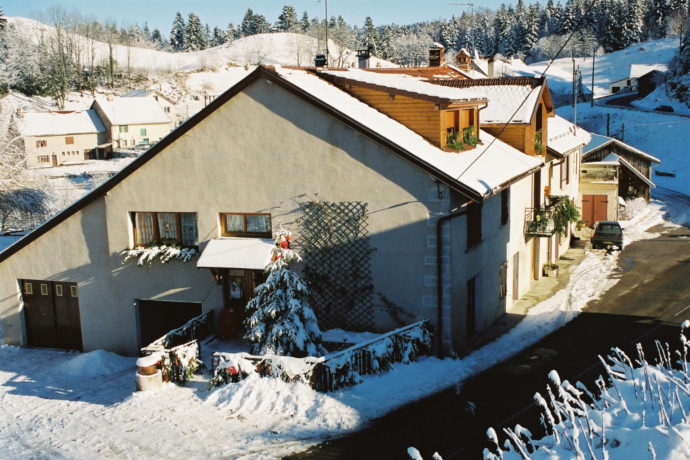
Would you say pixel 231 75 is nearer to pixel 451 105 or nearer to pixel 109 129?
pixel 109 129

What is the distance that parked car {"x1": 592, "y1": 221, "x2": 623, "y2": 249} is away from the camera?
31078 millimetres

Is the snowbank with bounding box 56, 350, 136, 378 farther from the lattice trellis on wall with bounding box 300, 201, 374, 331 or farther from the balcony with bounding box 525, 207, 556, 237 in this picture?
the balcony with bounding box 525, 207, 556, 237

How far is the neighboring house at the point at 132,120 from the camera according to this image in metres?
89.8

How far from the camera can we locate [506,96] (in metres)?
24.7

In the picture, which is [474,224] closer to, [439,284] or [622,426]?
[439,284]

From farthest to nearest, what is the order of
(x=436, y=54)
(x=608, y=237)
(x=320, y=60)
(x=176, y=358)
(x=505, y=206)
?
(x=436, y=54) → (x=608, y=237) → (x=320, y=60) → (x=505, y=206) → (x=176, y=358)

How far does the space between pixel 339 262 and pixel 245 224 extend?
3.09 metres

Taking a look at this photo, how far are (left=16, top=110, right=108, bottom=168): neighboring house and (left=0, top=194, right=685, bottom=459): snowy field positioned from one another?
7149cm

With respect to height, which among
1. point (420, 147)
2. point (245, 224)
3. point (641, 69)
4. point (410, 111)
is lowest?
point (245, 224)

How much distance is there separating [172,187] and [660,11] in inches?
6157

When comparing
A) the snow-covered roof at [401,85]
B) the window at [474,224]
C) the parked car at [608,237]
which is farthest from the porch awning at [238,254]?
the parked car at [608,237]

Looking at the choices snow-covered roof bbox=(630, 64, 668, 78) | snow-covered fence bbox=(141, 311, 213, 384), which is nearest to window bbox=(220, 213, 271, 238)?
snow-covered fence bbox=(141, 311, 213, 384)

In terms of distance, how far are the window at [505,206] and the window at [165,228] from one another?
1009 cm

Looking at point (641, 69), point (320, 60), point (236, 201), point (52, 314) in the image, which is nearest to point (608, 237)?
point (320, 60)
